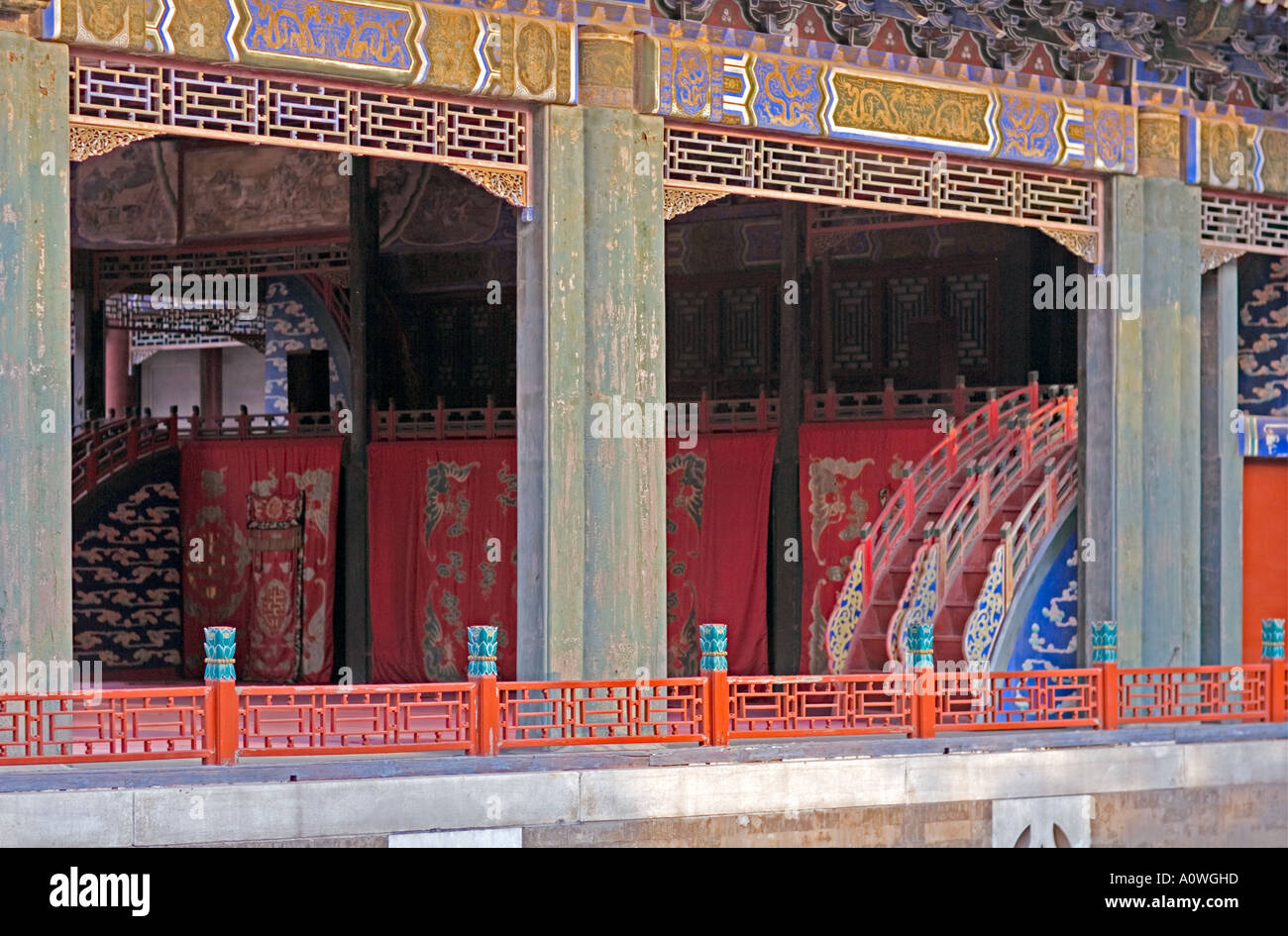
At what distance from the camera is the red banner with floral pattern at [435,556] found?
655 inches

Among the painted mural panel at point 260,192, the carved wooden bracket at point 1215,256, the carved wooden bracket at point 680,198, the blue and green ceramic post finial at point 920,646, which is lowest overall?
the blue and green ceramic post finial at point 920,646

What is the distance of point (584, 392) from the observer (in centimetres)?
1073

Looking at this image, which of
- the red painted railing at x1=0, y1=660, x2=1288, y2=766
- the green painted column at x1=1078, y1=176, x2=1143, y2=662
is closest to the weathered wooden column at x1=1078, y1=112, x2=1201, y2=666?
the green painted column at x1=1078, y1=176, x2=1143, y2=662

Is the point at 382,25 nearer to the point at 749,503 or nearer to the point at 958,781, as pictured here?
the point at 958,781

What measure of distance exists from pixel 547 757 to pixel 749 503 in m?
6.50

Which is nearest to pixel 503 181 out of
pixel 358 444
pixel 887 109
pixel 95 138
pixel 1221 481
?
pixel 95 138

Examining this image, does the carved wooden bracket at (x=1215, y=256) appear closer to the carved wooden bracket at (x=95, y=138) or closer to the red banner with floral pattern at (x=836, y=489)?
the red banner with floral pattern at (x=836, y=489)

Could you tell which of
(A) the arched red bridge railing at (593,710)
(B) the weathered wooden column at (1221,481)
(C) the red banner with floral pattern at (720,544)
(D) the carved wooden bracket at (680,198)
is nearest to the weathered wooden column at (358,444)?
(C) the red banner with floral pattern at (720,544)

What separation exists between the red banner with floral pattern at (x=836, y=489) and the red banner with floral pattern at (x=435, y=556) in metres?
2.27

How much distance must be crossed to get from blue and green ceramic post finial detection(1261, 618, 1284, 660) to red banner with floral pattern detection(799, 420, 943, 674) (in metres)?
3.42

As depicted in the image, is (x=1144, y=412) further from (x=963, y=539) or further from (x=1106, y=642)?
(x=1106, y=642)

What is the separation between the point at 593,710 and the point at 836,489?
5777mm

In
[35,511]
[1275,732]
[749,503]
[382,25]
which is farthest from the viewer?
[749,503]

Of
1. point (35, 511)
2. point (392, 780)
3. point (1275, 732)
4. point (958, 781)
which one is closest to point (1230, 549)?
point (1275, 732)
